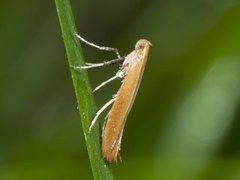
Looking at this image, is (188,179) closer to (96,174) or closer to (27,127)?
(27,127)

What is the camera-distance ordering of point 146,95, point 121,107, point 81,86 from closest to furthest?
point 81,86
point 121,107
point 146,95

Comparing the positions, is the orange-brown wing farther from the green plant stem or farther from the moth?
the green plant stem

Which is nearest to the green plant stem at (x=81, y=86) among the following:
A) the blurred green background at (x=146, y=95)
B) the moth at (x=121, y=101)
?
the moth at (x=121, y=101)

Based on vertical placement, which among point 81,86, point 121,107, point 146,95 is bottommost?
point 146,95

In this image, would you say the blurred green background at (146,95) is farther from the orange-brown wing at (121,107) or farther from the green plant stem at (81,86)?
the green plant stem at (81,86)

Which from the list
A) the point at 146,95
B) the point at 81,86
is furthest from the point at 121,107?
the point at 146,95

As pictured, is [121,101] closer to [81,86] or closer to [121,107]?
[121,107]
